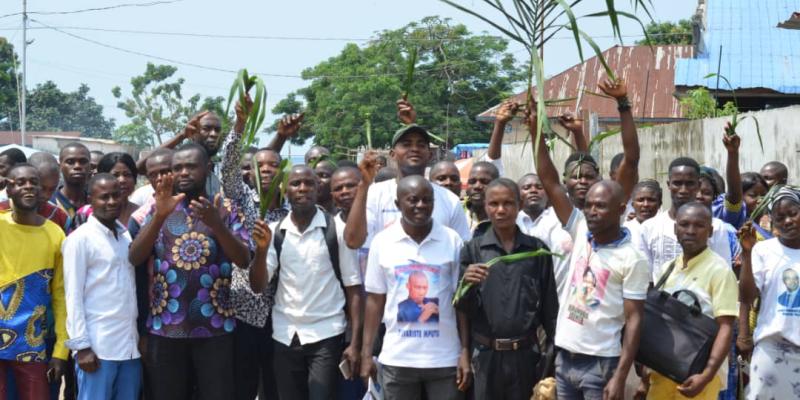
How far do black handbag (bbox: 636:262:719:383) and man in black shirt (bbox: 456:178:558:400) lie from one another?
53 centimetres

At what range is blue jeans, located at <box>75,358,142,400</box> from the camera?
5.77m

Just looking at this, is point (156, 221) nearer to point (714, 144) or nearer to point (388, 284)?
point (388, 284)

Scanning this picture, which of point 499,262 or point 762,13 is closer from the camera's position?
point 499,262

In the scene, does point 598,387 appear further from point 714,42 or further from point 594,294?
point 714,42

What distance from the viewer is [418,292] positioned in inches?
216

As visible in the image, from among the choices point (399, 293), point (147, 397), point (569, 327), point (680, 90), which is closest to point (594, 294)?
point (569, 327)

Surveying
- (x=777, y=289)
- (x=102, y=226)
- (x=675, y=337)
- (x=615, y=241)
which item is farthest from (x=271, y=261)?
(x=777, y=289)

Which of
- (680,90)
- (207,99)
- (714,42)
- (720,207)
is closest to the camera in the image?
(720,207)

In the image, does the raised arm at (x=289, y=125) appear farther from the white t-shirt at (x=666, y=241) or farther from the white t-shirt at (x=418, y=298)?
the white t-shirt at (x=666, y=241)

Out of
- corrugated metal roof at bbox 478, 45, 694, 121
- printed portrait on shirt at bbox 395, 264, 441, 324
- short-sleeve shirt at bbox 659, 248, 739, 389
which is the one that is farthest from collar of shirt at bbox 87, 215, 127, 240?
corrugated metal roof at bbox 478, 45, 694, 121

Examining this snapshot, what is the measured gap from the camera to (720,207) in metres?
6.98

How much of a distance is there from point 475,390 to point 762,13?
64.6ft

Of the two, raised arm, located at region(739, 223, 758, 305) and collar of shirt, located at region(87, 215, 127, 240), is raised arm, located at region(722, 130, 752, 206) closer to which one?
raised arm, located at region(739, 223, 758, 305)

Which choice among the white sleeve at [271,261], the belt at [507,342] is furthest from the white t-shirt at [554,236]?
the white sleeve at [271,261]
